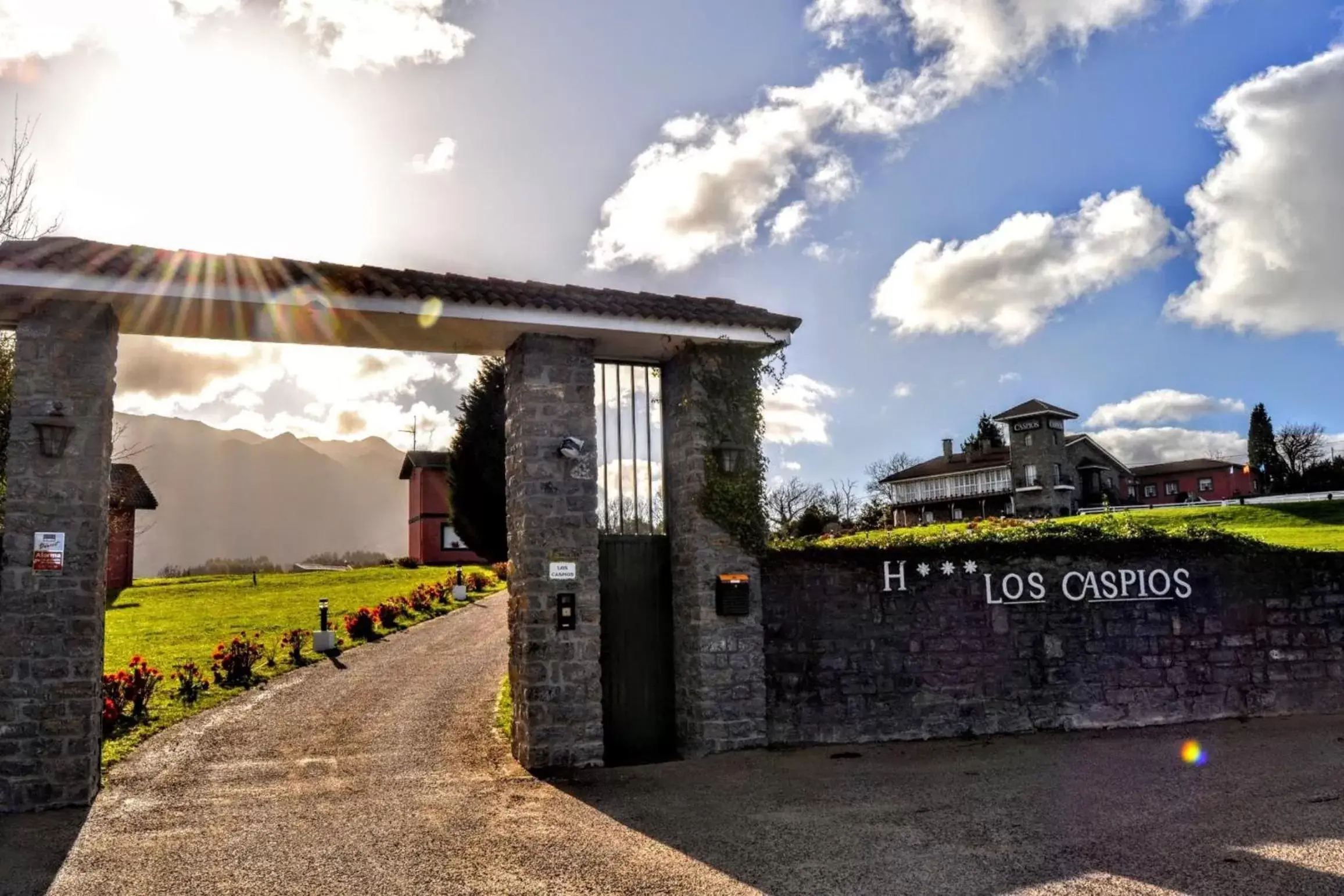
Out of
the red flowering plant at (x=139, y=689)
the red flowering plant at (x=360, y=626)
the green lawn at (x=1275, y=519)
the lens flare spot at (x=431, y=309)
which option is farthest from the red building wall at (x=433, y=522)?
the lens flare spot at (x=431, y=309)

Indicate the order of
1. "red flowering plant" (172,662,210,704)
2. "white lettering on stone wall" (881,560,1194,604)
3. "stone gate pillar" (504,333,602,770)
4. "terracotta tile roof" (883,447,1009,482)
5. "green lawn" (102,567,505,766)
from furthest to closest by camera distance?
"terracotta tile roof" (883,447,1009,482) < "green lawn" (102,567,505,766) < "red flowering plant" (172,662,210,704) < "white lettering on stone wall" (881,560,1194,604) < "stone gate pillar" (504,333,602,770)

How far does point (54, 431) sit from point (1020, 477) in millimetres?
51084

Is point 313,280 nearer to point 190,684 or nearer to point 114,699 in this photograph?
point 114,699

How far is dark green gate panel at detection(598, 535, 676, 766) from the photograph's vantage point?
28.3 ft

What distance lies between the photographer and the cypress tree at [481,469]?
28.1 m

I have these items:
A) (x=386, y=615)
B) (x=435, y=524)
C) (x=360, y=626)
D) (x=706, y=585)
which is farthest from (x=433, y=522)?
(x=706, y=585)

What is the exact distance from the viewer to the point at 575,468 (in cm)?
830

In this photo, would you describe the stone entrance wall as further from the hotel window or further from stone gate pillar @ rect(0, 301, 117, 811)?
Result: the hotel window

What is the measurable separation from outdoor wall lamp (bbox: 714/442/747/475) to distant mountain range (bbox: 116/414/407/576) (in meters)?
103

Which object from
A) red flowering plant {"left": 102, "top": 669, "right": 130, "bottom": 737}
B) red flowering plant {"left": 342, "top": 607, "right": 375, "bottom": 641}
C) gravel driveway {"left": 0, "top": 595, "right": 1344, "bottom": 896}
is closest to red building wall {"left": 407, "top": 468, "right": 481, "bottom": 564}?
red flowering plant {"left": 342, "top": 607, "right": 375, "bottom": 641}

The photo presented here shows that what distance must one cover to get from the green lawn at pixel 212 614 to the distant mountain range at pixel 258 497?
7941 centimetres

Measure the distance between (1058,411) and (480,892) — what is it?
51.5 meters

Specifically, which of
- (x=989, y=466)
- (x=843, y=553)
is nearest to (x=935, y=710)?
(x=843, y=553)

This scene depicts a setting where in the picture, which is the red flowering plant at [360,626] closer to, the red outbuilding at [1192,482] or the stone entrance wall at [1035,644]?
the stone entrance wall at [1035,644]
